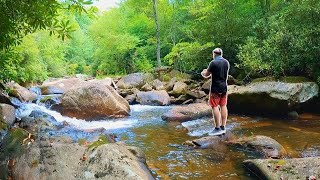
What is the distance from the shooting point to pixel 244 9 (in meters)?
18.0

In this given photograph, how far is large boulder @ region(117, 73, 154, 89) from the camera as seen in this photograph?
66.2ft

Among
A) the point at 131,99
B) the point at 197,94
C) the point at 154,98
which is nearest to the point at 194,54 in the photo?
the point at 197,94

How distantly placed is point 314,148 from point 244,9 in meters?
12.8

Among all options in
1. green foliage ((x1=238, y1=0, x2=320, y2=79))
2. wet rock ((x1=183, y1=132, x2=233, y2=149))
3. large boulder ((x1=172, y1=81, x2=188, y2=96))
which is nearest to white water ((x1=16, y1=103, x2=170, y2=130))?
large boulder ((x1=172, y1=81, x2=188, y2=96))

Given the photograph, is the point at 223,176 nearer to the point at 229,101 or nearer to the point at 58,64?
the point at 229,101

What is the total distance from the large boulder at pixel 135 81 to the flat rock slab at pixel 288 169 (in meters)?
15.2

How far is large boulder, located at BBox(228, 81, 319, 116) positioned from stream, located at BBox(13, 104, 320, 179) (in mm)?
523

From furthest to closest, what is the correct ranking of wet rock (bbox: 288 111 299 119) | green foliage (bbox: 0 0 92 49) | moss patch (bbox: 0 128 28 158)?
wet rock (bbox: 288 111 299 119) < moss patch (bbox: 0 128 28 158) < green foliage (bbox: 0 0 92 49)

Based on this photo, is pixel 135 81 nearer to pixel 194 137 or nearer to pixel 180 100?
pixel 180 100

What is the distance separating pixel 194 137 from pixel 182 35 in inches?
781

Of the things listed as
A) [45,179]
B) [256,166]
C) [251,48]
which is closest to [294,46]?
[251,48]

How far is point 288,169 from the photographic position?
4.86 meters

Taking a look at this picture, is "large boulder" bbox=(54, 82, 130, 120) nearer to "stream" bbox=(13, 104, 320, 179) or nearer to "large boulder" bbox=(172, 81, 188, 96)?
"stream" bbox=(13, 104, 320, 179)

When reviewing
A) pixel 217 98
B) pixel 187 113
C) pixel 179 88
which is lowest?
pixel 187 113
